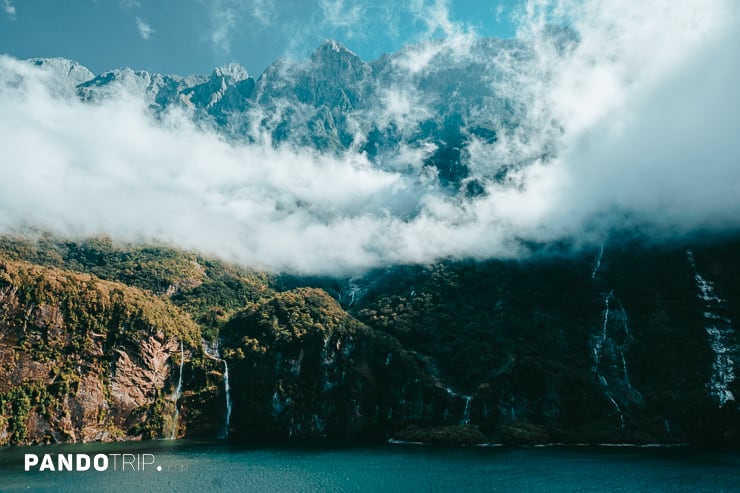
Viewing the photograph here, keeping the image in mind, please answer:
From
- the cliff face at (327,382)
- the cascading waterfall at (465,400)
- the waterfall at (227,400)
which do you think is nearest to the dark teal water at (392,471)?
the cascading waterfall at (465,400)

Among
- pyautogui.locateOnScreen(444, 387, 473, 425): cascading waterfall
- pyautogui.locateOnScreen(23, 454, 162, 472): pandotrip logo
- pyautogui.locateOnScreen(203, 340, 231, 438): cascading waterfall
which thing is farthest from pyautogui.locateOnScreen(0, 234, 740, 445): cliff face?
pyautogui.locateOnScreen(23, 454, 162, 472): pandotrip logo

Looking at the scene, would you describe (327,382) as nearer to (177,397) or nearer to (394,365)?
(394,365)

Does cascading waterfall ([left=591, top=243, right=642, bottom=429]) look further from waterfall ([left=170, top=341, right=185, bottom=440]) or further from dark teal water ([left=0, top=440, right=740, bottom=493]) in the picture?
waterfall ([left=170, top=341, right=185, bottom=440])

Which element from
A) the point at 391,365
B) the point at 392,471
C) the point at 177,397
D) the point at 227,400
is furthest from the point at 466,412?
the point at 177,397

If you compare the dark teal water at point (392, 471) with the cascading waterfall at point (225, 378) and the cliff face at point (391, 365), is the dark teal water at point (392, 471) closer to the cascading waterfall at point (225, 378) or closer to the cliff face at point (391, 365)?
the cliff face at point (391, 365)

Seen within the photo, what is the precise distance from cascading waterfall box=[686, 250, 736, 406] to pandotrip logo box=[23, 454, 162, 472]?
14391cm

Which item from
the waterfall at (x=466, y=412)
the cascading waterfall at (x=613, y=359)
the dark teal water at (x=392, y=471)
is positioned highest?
the cascading waterfall at (x=613, y=359)

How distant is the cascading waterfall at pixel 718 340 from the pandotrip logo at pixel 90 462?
472 ft

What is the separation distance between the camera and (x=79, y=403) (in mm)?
136625

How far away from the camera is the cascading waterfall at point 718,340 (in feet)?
461

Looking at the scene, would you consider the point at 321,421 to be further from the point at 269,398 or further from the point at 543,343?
the point at 543,343

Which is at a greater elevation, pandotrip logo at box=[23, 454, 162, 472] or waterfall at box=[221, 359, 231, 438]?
waterfall at box=[221, 359, 231, 438]

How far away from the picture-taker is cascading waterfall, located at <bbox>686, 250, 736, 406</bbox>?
14050 cm

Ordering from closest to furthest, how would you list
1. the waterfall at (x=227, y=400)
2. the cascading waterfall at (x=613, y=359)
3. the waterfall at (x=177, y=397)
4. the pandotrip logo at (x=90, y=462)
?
the pandotrip logo at (x=90, y=462)
the waterfall at (x=177, y=397)
the cascading waterfall at (x=613, y=359)
the waterfall at (x=227, y=400)
